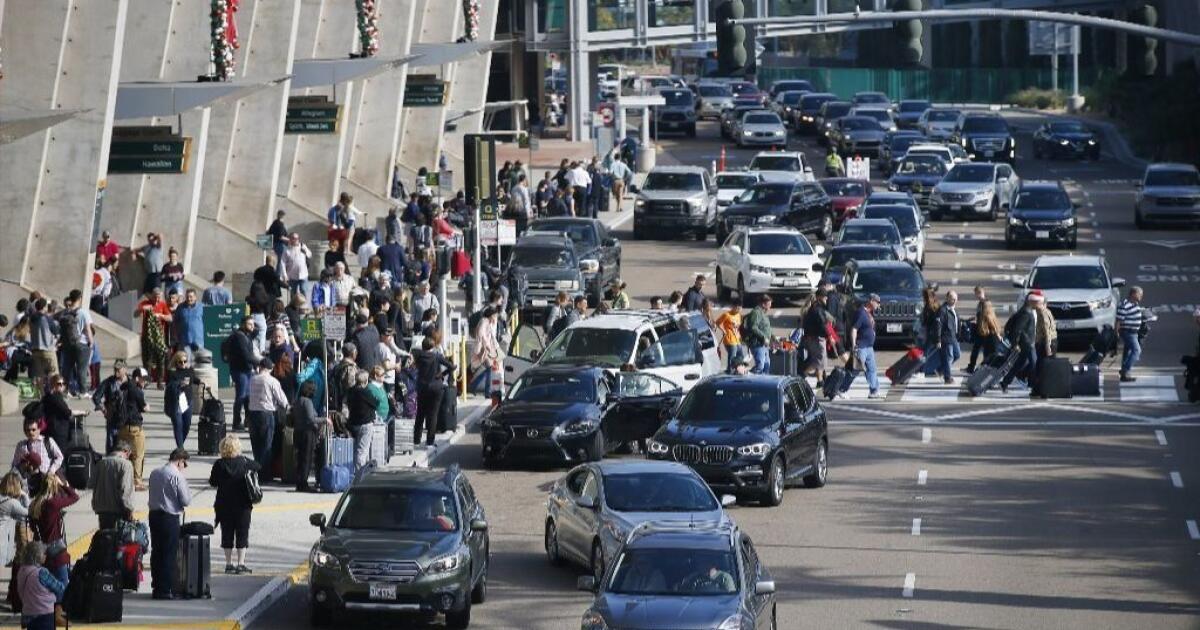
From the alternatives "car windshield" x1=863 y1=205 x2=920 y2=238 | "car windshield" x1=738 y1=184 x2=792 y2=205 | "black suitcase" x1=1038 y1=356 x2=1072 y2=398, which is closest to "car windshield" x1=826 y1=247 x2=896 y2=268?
"car windshield" x1=863 y1=205 x2=920 y2=238

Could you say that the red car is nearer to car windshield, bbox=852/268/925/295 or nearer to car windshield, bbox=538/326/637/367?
car windshield, bbox=852/268/925/295

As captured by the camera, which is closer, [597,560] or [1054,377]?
[597,560]

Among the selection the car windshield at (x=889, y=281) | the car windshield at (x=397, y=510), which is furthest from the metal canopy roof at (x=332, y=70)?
the car windshield at (x=397, y=510)

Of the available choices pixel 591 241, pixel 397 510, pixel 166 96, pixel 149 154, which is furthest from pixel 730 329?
pixel 397 510

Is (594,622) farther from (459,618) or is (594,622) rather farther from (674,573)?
(459,618)

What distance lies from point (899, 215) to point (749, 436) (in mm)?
25831

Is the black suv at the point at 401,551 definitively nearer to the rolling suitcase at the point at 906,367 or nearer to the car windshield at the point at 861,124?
the rolling suitcase at the point at 906,367

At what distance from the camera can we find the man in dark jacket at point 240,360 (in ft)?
107

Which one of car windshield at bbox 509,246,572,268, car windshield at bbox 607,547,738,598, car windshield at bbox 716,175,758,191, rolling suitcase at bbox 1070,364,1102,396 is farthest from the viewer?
car windshield at bbox 716,175,758,191

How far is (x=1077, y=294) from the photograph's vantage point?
41.5m

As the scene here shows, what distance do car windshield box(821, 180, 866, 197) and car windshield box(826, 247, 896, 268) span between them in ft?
43.9

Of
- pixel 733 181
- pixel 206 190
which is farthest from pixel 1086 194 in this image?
pixel 206 190

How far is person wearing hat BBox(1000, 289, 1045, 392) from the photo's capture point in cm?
3716

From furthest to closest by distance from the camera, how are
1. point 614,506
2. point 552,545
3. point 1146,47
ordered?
point 1146,47 → point 552,545 → point 614,506
